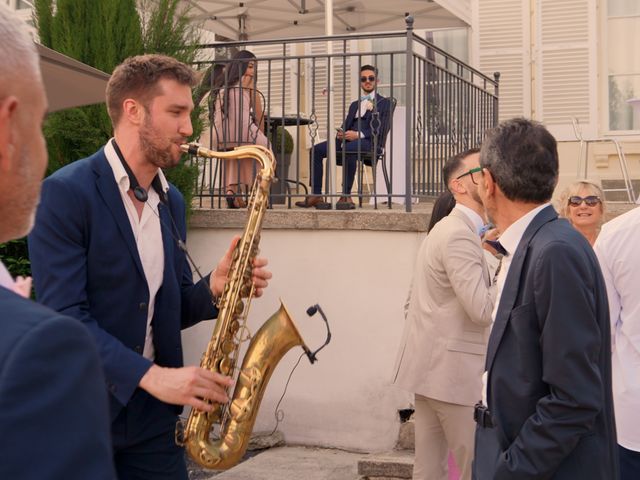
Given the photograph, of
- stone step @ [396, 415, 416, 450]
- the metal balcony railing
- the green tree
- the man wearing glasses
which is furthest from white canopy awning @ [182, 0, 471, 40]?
stone step @ [396, 415, 416, 450]

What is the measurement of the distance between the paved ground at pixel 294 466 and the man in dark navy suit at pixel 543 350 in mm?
3557

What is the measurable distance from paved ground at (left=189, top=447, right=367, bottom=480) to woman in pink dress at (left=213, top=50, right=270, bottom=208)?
2.22m

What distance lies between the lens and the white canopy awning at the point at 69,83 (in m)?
4.91

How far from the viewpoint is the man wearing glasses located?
8.03m

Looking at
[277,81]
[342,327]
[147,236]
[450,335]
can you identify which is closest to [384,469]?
[342,327]

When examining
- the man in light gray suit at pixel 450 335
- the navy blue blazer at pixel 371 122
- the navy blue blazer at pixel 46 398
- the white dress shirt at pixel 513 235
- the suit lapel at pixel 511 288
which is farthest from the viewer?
the navy blue blazer at pixel 371 122

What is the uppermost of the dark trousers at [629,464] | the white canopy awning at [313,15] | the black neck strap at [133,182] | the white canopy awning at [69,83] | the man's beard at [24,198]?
the white canopy awning at [313,15]

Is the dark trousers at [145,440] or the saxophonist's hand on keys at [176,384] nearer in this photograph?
the saxophonist's hand on keys at [176,384]

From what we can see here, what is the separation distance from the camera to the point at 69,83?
5.04 m

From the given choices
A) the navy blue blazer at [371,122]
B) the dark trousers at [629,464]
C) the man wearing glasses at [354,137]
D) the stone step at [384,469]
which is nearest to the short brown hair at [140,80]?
the dark trousers at [629,464]

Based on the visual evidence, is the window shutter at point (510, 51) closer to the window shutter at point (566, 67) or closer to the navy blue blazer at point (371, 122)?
the window shutter at point (566, 67)

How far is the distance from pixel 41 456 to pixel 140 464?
223 centimetres

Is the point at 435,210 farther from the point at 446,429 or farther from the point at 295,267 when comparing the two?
Answer: the point at 295,267

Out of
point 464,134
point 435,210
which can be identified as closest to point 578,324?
point 435,210
